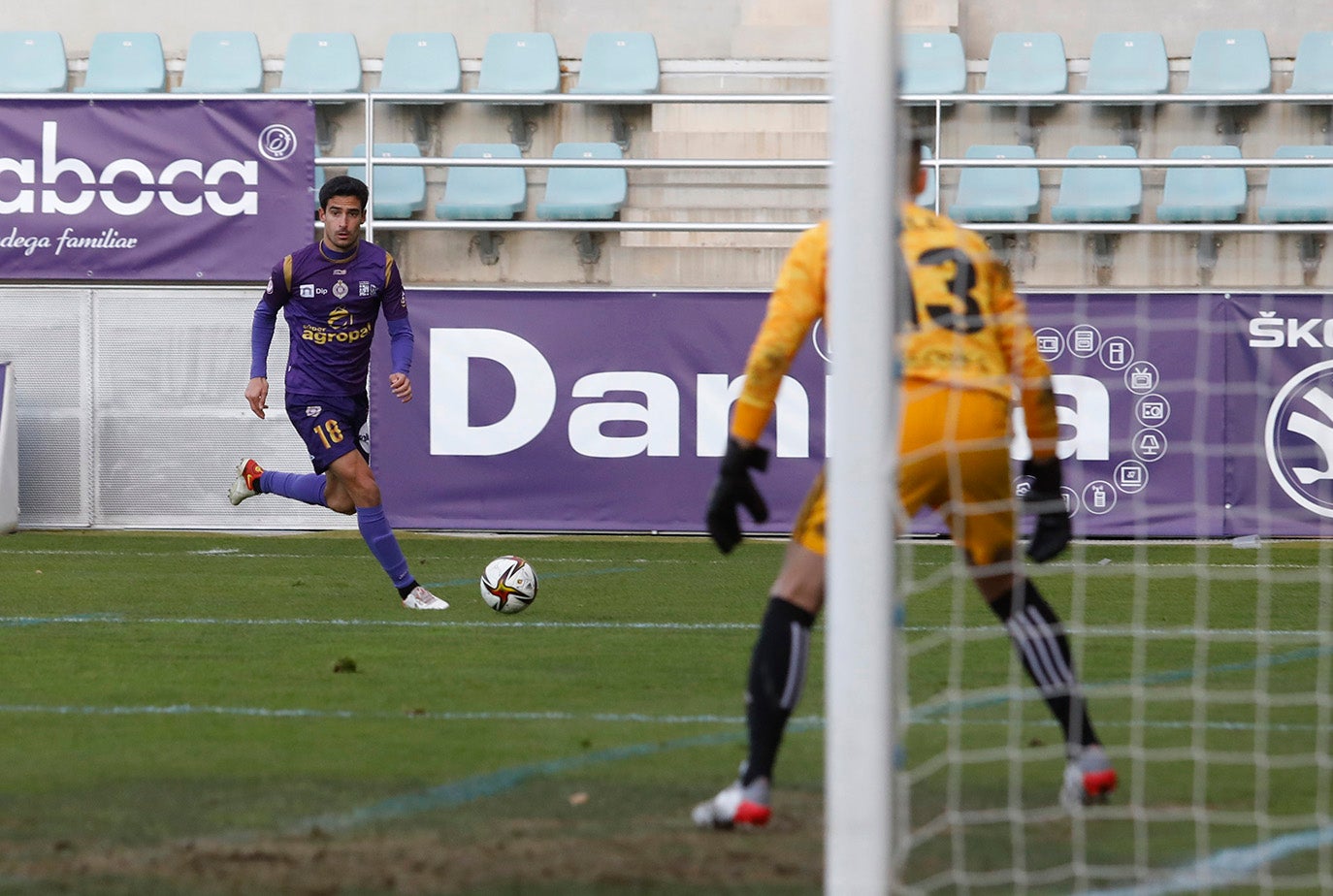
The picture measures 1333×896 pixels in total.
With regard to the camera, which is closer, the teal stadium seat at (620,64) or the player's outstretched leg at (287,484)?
the player's outstretched leg at (287,484)

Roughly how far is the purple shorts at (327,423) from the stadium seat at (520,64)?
7.00 m

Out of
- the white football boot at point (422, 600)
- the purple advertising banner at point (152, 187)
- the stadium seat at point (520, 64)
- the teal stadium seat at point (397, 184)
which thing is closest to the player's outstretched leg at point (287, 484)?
the white football boot at point (422, 600)

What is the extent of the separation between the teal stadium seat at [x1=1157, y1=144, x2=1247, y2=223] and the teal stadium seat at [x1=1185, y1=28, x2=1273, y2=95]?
953mm

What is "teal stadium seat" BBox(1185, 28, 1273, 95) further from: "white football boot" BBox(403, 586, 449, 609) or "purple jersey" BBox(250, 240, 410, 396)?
"white football boot" BBox(403, 586, 449, 609)

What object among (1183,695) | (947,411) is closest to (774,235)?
(1183,695)

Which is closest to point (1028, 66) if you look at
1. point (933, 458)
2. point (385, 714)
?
point (385, 714)

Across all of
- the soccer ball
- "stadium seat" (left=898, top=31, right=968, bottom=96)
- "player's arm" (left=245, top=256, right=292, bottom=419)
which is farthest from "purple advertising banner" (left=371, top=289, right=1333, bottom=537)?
the soccer ball

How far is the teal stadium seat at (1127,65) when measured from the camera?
15109 millimetres

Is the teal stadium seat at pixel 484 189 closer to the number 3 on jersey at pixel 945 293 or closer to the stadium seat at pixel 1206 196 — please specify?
the stadium seat at pixel 1206 196

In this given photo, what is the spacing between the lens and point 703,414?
41.3 feet

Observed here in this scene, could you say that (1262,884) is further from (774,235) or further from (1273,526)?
(774,235)

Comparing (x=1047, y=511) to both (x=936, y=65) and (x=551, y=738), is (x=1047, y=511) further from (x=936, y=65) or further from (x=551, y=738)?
(x=936, y=65)

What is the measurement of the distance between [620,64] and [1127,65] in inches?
172

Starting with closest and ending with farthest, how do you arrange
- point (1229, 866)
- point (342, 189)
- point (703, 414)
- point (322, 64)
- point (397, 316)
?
point (1229, 866) → point (342, 189) → point (397, 316) → point (703, 414) → point (322, 64)
